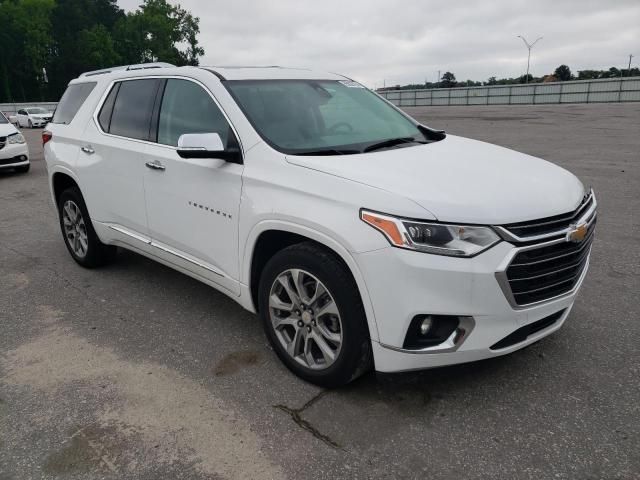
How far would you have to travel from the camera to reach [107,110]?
4680mm

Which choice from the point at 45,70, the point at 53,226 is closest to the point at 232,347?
the point at 53,226

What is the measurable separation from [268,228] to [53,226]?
5229 millimetres

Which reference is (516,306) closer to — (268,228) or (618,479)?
(618,479)

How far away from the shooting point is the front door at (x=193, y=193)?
11.1 feet

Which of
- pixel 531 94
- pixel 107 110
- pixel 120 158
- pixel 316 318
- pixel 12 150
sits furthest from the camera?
pixel 531 94

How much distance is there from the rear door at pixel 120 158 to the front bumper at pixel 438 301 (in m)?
2.31

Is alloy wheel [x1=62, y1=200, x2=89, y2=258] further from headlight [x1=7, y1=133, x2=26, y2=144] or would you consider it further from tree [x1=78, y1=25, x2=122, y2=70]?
tree [x1=78, y1=25, x2=122, y2=70]

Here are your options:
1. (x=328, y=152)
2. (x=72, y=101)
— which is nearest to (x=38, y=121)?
(x=72, y=101)

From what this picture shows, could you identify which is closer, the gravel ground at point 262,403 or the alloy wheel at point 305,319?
the gravel ground at point 262,403

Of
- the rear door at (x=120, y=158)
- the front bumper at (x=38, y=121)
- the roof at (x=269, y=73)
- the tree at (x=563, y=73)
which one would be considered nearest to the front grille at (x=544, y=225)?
the roof at (x=269, y=73)

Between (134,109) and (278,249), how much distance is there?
195cm

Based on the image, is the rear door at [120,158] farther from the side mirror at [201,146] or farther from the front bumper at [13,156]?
the front bumper at [13,156]

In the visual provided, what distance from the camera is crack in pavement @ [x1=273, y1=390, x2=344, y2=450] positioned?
2.63 m

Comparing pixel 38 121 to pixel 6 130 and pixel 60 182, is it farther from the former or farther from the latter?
pixel 60 182
